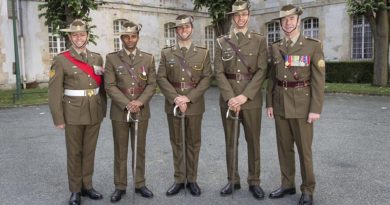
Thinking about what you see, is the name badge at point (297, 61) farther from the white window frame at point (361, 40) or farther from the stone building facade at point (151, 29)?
the white window frame at point (361, 40)

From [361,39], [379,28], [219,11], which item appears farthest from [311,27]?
[219,11]

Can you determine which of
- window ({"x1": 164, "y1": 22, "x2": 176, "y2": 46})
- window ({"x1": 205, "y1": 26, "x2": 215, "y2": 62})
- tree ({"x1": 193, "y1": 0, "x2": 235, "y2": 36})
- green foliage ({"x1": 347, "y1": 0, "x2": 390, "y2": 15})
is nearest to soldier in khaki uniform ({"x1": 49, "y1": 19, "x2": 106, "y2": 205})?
tree ({"x1": 193, "y1": 0, "x2": 235, "y2": 36})

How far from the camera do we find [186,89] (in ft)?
15.6

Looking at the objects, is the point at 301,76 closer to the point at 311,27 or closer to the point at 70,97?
the point at 70,97

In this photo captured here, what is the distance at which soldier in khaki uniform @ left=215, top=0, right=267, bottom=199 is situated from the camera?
4.56 meters

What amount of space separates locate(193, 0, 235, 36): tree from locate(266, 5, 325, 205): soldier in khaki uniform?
12.5 m

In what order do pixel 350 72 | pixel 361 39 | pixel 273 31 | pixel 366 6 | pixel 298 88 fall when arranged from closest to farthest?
pixel 298 88 → pixel 366 6 → pixel 350 72 → pixel 361 39 → pixel 273 31

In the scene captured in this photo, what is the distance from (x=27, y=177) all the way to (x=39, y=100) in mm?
9204

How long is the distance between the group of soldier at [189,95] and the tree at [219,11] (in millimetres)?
12338

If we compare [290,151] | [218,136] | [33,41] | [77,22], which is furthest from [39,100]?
[290,151]

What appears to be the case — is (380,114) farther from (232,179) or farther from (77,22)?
(77,22)

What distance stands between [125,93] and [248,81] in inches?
54.1

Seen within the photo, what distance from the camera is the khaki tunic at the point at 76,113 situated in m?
4.43

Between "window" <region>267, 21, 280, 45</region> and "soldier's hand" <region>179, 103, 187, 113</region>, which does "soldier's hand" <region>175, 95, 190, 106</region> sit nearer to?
"soldier's hand" <region>179, 103, 187, 113</region>
